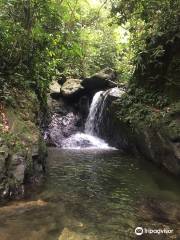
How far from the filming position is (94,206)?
6.57 meters

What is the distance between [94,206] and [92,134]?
10.6 meters

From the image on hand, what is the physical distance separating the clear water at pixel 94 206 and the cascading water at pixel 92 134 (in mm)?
4634

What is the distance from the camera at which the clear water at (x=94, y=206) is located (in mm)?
5289

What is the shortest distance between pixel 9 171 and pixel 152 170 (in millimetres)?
5046

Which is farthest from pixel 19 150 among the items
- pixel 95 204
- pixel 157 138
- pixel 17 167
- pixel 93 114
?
pixel 93 114

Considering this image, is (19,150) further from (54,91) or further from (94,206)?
(54,91)

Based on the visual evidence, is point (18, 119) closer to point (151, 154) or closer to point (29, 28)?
point (29, 28)

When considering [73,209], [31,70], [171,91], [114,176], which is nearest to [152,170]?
[114,176]

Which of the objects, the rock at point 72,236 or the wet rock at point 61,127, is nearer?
the rock at point 72,236

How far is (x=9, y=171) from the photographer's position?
21.3 ft

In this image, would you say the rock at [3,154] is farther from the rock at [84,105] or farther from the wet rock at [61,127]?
the rock at [84,105]

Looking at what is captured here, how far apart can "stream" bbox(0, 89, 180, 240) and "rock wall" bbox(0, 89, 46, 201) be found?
32 cm

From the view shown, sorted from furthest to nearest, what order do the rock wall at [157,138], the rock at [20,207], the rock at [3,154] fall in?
the rock wall at [157,138] < the rock at [3,154] < the rock at [20,207]

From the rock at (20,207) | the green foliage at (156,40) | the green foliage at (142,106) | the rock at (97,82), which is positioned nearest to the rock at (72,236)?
the rock at (20,207)
